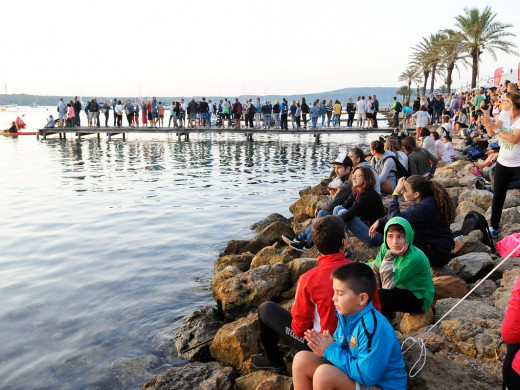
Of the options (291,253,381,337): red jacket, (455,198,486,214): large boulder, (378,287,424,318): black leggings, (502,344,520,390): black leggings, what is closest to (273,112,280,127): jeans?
(455,198,486,214): large boulder

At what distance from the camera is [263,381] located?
4125 millimetres

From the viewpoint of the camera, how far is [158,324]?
6.70 meters

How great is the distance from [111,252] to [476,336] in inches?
304

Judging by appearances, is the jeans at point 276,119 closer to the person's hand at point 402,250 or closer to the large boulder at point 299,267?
the large boulder at point 299,267

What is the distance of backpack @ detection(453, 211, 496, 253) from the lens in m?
6.57

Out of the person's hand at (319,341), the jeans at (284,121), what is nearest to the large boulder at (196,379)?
the person's hand at (319,341)

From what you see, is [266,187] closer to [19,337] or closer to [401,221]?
[19,337]

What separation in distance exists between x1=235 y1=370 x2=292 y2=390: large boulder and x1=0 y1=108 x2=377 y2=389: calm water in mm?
1319

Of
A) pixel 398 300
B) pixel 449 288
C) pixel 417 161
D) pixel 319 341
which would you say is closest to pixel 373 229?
pixel 449 288

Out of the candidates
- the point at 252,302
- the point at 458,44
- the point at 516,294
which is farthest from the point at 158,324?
the point at 458,44

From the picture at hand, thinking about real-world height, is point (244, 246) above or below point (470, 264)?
below

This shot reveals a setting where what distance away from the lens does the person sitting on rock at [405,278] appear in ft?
14.3

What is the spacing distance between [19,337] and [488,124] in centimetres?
665

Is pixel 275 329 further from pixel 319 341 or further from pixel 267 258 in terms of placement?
pixel 267 258
